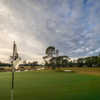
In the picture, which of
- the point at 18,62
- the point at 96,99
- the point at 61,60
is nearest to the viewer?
the point at 18,62

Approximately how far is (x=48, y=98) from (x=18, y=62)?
201 cm

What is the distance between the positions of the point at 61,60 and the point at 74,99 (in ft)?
172

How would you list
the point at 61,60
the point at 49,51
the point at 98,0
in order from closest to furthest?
the point at 98,0
the point at 49,51
the point at 61,60

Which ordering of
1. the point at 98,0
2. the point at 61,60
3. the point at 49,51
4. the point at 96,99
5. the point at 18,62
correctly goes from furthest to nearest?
the point at 61,60, the point at 49,51, the point at 98,0, the point at 96,99, the point at 18,62

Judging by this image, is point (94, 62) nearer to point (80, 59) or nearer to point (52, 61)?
point (80, 59)

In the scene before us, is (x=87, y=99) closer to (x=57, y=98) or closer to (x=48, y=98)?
(x=57, y=98)

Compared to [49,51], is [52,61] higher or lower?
lower

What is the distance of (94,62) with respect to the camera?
45.0m

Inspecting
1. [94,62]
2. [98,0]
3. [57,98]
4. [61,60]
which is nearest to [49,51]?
[61,60]

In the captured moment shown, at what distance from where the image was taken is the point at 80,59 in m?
59.2

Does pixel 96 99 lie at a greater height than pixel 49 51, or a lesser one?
lesser

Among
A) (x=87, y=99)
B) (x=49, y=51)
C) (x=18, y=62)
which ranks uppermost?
(x=49, y=51)

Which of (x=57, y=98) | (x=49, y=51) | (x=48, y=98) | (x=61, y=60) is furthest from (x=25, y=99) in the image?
(x=61, y=60)

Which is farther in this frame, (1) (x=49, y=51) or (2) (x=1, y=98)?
(1) (x=49, y=51)
